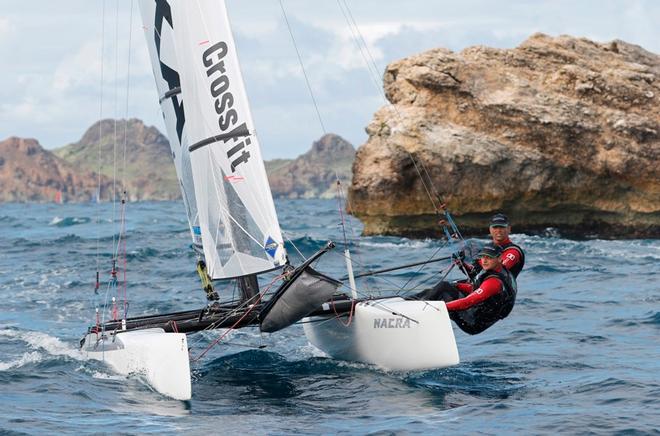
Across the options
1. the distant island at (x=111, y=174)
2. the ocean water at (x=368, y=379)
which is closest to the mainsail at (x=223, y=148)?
the ocean water at (x=368, y=379)

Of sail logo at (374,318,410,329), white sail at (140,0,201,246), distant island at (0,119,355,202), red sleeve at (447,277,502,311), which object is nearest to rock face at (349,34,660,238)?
white sail at (140,0,201,246)

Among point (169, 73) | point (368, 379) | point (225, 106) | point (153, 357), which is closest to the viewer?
point (153, 357)

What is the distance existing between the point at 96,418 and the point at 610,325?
18.1 ft

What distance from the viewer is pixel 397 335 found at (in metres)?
7.74

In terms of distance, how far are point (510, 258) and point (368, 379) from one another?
5.53ft

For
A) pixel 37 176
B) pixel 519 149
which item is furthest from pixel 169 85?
pixel 37 176

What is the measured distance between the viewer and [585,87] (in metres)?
19.2

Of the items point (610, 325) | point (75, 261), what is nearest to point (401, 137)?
point (75, 261)

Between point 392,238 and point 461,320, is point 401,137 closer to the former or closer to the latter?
point 392,238

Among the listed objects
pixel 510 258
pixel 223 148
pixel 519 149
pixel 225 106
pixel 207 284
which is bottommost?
pixel 510 258

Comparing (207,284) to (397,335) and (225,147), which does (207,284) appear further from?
(397,335)

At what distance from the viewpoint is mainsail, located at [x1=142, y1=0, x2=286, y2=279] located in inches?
321

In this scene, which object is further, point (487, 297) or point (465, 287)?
point (465, 287)

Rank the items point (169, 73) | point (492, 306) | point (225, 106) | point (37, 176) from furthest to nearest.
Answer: point (37, 176) → point (169, 73) → point (225, 106) → point (492, 306)
